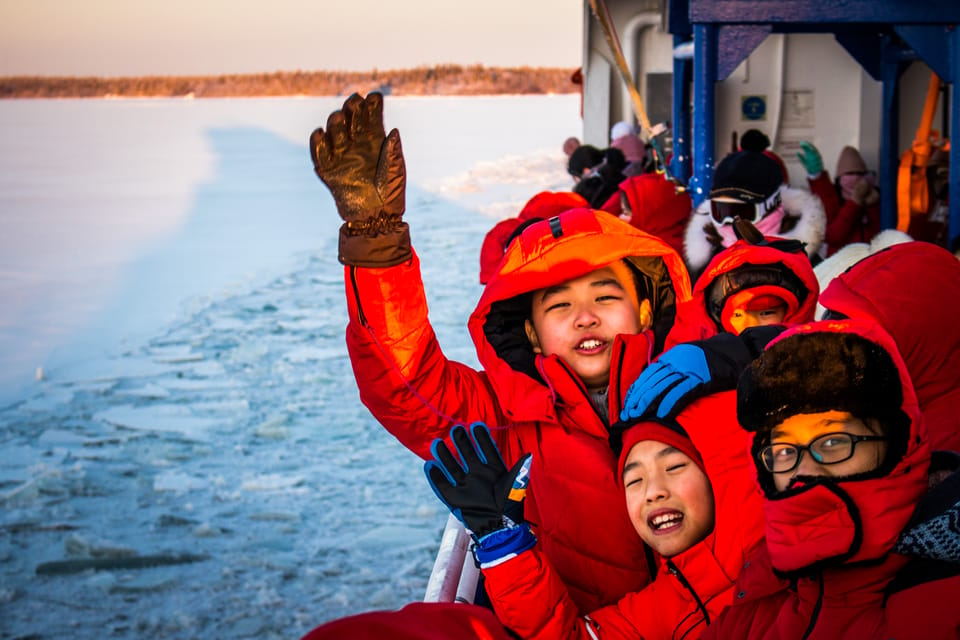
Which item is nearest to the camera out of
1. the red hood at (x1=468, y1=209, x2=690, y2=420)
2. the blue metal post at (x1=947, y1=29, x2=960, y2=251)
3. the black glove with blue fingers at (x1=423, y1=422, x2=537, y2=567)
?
the black glove with blue fingers at (x1=423, y1=422, x2=537, y2=567)

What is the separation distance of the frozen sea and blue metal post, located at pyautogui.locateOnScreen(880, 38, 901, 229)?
3122 millimetres

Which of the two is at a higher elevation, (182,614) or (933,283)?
(933,283)

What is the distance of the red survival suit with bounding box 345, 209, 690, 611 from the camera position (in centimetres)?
208

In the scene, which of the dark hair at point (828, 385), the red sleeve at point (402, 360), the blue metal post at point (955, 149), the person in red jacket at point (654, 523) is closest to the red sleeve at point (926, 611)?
the dark hair at point (828, 385)

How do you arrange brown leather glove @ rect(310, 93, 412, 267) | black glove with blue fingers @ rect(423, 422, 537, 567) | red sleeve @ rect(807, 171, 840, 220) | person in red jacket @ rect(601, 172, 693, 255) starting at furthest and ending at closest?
1. red sleeve @ rect(807, 171, 840, 220)
2. person in red jacket @ rect(601, 172, 693, 255)
3. brown leather glove @ rect(310, 93, 412, 267)
4. black glove with blue fingers @ rect(423, 422, 537, 567)

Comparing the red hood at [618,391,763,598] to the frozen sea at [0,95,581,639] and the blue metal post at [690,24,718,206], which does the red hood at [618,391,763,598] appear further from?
the blue metal post at [690,24,718,206]

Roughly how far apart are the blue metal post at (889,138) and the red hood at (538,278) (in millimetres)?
5300

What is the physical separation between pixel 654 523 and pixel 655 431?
0.16 m

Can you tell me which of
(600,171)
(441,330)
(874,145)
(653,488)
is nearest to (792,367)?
(653,488)

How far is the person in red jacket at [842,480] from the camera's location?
1380 mm

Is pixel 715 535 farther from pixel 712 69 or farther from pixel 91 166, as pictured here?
pixel 91 166

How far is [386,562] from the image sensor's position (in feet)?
15.1

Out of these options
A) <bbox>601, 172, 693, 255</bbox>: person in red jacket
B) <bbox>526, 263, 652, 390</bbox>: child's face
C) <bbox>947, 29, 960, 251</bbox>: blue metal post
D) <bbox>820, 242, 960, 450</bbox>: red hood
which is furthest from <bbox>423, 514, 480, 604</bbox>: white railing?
<bbox>947, 29, 960, 251</bbox>: blue metal post

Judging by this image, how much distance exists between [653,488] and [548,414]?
33 cm
